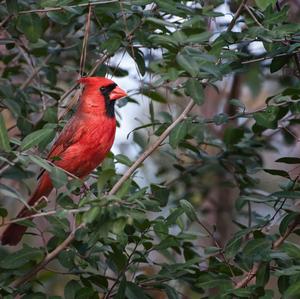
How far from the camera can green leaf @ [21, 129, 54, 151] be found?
2217 mm

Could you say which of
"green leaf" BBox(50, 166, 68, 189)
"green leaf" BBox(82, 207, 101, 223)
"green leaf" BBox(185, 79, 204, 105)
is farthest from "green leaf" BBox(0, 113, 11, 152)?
"green leaf" BBox(185, 79, 204, 105)

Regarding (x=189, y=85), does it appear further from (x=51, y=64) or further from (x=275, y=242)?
(x=51, y=64)

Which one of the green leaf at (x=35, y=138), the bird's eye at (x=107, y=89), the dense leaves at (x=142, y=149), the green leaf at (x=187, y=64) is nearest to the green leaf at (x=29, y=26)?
the dense leaves at (x=142, y=149)

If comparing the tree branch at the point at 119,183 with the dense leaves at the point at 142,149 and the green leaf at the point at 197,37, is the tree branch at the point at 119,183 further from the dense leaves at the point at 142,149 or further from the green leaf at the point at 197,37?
the green leaf at the point at 197,37

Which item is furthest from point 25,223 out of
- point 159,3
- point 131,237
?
point 159,3

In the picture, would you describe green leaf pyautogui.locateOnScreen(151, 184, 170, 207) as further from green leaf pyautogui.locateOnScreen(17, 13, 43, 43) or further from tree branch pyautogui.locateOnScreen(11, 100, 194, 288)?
green leaf pyautogui.locateOnScreen(17, 13, 43, 43)

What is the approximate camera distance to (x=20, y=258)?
2.42 metres

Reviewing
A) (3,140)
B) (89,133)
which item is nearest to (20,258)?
(3,140)

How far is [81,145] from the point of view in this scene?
315cm

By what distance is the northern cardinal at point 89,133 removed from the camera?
121 inches

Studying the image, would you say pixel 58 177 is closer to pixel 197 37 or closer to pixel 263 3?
pixel 197 37

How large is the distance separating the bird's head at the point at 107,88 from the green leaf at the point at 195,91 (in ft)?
2.43

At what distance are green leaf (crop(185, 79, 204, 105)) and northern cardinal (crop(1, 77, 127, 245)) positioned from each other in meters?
0.81

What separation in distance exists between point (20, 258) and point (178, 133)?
2.08ft
